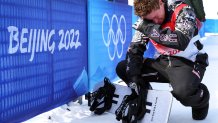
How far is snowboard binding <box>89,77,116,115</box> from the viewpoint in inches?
118

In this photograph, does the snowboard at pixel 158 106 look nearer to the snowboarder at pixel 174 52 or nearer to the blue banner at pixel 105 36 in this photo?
the snowboarder at pixel 174 52

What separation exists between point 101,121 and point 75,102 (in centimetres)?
68

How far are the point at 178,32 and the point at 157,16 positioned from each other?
22cm

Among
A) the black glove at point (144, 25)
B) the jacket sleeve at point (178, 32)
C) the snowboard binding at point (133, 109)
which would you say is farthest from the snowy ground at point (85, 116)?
the black glove at point (144, 25)

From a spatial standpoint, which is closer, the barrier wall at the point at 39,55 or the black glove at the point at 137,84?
the barrier wall at the point at 39,55

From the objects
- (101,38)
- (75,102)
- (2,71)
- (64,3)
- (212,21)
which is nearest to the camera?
(2,71)

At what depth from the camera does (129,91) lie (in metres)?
2.94

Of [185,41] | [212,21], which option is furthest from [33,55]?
[212,21]

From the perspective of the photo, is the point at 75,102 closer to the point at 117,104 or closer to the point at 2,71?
the point at 117,104

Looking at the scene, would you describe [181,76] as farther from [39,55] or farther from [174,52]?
[39,55]

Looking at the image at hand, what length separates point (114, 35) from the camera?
14.5ft

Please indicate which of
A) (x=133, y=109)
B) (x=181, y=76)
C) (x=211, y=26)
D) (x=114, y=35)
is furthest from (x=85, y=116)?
(x=211, y=26)

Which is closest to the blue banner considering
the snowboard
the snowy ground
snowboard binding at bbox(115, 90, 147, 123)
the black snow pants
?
the snowy ground

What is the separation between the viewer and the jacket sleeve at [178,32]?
246cm
